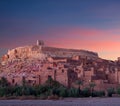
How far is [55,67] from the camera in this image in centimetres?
7406

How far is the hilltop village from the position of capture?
69.8m

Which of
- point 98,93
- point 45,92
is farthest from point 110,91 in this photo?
point 45,92

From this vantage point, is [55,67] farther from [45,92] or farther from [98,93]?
[45,92]

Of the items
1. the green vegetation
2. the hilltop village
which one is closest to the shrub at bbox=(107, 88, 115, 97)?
the green vegetation

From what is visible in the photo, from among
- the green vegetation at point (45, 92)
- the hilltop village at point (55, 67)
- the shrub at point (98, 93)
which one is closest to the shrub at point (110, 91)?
the green vegetation at point (45, 92)

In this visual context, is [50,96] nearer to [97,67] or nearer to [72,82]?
[72,82]

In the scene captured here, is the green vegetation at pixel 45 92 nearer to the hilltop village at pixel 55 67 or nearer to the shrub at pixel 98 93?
the shrub at pixel 98 93

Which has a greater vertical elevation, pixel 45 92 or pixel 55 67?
pixel 55 67

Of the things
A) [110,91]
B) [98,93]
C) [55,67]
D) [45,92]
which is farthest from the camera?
[55,67]

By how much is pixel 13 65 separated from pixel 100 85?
24.5 metres

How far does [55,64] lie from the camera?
7662 cm

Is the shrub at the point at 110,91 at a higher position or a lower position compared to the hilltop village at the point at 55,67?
lower

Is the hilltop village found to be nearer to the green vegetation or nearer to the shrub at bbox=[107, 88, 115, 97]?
the shrub at bbox=[107, 88, 115, 97]

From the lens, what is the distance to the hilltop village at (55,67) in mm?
69750
